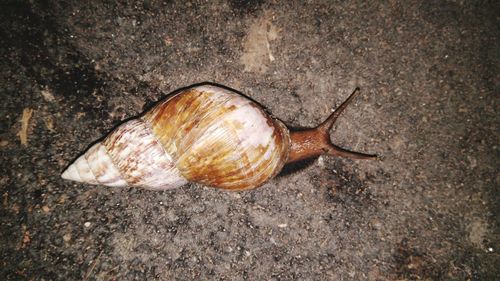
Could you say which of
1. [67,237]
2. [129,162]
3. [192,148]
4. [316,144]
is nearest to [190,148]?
[192,148]

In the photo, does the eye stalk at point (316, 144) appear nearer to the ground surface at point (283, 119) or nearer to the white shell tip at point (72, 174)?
the ground surface at point (283, 119)

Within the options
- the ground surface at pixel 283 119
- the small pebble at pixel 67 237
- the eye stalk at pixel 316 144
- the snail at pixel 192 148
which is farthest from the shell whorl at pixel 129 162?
the eye stalk at pixel 316 144

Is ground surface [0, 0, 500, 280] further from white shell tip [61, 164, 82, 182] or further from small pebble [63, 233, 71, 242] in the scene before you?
white shell tip [61, 164, 82, 182]

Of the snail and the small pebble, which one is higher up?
the snail

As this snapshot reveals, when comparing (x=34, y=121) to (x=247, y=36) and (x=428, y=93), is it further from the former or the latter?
(x=428, y=93)

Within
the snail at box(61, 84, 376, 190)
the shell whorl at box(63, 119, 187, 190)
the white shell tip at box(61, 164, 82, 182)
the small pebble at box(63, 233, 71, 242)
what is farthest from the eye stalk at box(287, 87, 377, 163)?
the small pebble at box(63, 233, 71, 242)

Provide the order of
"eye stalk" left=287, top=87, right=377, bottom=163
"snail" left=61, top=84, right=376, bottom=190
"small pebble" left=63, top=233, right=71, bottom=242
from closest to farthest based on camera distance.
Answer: "snail" left=61, top=84, right=376, bottom=190 < "small pebble" left=63, top=233, right=71, bottom=242 < "eye stalk" left=287, top=87, right=377, bottom=163

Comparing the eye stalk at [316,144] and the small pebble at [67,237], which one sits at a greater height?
the eye stalk at [316,144]

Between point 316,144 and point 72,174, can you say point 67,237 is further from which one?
point 316,144
